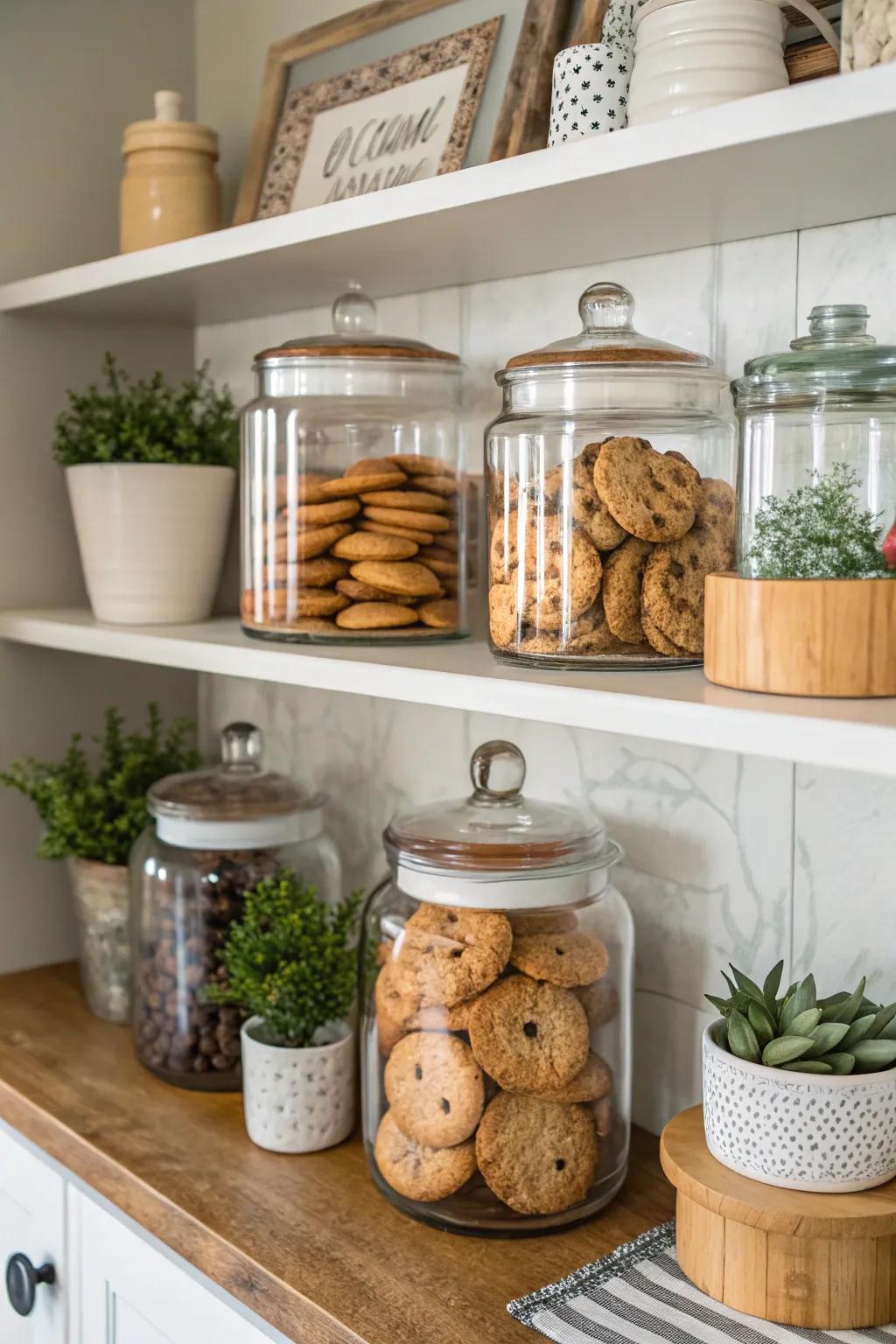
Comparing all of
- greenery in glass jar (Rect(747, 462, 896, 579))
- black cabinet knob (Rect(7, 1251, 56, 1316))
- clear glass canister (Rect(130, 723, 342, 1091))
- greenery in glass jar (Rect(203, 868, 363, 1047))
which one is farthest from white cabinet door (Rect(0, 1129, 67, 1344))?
greenery in glass jar (Rect(747, 462, 896, 579))

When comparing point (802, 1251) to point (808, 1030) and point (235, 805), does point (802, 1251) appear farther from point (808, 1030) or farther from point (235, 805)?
point (235, 805)

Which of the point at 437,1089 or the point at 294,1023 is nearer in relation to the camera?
the point at 437,1089

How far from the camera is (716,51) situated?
0.85 metres

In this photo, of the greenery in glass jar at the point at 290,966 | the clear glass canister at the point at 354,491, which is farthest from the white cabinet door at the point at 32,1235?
the clear glass canister at the point at 354,491

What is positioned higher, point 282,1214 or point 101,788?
point 101,788

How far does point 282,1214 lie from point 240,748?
487 mm

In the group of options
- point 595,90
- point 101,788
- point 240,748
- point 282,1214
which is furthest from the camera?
point 101,788

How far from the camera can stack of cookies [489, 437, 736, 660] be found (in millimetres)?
910

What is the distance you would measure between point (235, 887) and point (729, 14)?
880 millimetres

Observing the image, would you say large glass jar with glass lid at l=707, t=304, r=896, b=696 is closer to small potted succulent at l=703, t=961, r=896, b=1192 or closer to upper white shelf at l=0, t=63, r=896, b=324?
upper white shelf at l=0, t=63, r=896, b=324

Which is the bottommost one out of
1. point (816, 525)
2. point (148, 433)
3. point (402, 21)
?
point (816, 525)

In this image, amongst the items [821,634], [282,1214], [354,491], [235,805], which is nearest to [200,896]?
[235,805]

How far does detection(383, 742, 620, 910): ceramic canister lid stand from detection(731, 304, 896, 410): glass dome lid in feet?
1.25

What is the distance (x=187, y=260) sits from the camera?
1239 millimetres
